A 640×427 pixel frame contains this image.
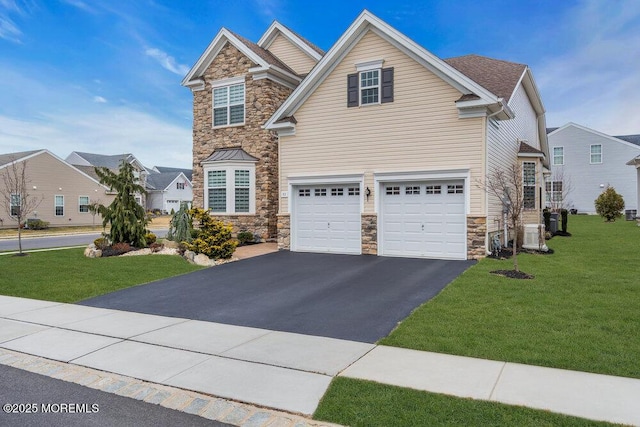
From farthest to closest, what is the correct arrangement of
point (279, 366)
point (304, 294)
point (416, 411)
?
point (304, 294), point (279, 366), point (416, 411)

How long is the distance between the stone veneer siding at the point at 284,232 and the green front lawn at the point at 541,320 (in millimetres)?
7585

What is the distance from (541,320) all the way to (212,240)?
10.5 m

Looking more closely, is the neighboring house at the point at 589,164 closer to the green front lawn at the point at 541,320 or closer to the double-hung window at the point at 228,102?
the double-hung window at the point at 228,102

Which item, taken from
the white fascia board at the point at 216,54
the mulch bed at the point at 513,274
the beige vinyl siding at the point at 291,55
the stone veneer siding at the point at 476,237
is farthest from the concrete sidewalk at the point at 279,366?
the beige vinyl siding at the point at 291,55

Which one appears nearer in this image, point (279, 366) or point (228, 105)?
point (279, 366)

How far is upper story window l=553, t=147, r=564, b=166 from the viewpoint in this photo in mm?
42656

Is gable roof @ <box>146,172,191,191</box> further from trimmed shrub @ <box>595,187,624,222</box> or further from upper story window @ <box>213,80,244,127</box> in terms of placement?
trimmed shrub @ <box>595,187,624,222</box>

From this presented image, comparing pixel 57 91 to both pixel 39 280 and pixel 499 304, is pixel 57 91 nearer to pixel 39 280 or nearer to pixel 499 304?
pixel 39 280

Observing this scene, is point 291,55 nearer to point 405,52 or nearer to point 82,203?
point 405,52

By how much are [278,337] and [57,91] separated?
1036 inches

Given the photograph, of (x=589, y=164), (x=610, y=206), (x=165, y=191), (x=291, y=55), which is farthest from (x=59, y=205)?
(x=589, y=164)

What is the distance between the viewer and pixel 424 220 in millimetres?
14820

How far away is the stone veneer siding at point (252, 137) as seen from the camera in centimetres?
1972

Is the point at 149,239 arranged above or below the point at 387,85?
below
